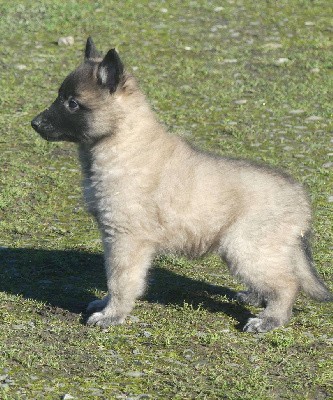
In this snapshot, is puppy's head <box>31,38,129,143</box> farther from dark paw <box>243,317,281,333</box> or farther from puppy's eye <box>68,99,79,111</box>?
dark paw <box>243,317,281,333</box>

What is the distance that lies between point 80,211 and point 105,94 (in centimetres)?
203

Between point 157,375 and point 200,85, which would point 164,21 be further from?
point 157,375

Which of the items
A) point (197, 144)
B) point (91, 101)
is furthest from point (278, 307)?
point (197, 144)

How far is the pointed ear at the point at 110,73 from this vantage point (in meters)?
6.00

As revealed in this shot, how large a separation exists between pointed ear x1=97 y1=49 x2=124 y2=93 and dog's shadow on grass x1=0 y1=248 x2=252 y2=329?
1.48 metres

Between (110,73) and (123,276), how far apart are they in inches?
53.0

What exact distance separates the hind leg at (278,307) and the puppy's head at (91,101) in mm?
1520

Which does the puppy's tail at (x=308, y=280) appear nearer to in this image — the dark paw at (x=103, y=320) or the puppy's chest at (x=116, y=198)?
the puppy's chest at (x=116, y=198)

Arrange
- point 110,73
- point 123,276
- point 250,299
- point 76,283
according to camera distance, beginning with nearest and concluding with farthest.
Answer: point 123,276 < point 110,73 < point 250,299 < point 76,283

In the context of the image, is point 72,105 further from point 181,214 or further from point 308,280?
point 308,280

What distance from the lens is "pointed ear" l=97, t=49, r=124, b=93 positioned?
6000 millimetres

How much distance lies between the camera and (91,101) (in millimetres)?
6121

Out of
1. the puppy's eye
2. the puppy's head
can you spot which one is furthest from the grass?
the puppy's eye

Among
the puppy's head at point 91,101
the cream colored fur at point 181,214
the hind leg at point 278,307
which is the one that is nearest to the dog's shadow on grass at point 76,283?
the hind leg at point 278,307
